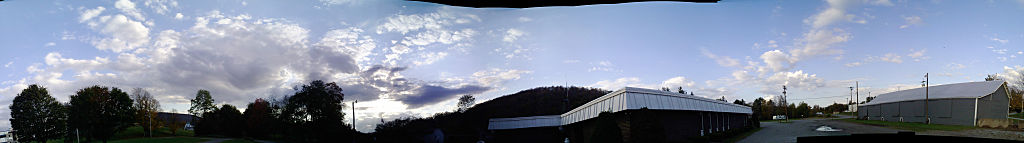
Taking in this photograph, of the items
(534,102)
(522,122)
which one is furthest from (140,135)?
(534,102)

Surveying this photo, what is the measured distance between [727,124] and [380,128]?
3.86m

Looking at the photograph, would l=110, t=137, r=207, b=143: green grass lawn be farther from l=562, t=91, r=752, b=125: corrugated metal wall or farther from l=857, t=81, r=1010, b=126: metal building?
l=857, t=81, r=1010, b=126: metal building

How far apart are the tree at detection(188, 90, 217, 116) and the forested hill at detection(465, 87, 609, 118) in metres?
2.47

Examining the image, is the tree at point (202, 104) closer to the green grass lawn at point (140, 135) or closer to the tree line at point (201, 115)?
the tree line at point (201, 115)

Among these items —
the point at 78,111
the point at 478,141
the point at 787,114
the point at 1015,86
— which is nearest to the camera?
the point at 1015,86

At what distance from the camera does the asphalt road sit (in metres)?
2.91

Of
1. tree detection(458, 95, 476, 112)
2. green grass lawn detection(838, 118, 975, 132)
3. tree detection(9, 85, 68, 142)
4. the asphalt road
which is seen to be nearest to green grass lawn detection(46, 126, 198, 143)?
tree detection(9, 85, 68, 142)

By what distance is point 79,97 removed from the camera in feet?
A: 11.9

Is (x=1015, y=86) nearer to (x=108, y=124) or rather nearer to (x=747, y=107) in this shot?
(x=747, y=107)

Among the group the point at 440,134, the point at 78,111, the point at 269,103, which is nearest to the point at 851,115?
the point at 440,134

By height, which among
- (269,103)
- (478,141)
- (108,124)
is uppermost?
(269,103)

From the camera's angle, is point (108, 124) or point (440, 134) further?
point (440, 134)

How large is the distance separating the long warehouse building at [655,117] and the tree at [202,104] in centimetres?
284

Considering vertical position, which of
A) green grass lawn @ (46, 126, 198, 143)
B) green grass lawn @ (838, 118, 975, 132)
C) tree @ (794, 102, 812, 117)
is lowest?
green grass lawn @ (46, 126, 198, 143)
